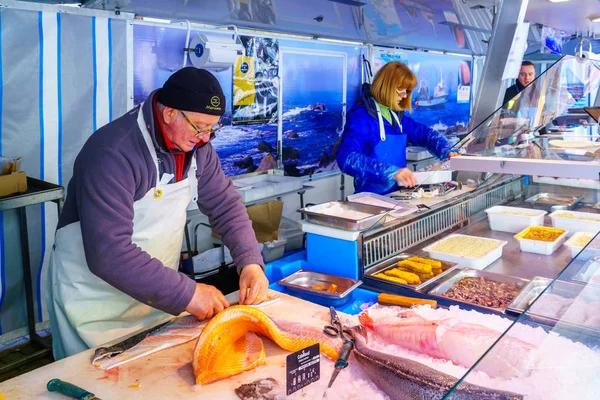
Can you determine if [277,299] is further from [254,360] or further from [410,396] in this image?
[410,396]

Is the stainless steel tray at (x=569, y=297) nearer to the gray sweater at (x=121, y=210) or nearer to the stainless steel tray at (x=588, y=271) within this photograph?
the stainless steel tray at (x=588, y=271)

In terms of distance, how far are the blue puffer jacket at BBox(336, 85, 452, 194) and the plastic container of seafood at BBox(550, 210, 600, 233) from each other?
110 centimetres

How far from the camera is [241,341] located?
198 cm

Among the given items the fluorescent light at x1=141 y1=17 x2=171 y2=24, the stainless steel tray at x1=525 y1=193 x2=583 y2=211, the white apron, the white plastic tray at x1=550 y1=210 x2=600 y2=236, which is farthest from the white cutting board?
the fluorescent light at x1=141 y1=17 x2=171 y2=24

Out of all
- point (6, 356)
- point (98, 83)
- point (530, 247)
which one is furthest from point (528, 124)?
point (6, 356)

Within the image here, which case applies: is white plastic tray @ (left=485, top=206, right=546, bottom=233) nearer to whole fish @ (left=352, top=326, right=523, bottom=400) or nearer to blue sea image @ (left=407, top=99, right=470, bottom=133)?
whole fish @ (left=352, top=326, right=523, bottom=400)

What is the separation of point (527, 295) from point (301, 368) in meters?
1.35

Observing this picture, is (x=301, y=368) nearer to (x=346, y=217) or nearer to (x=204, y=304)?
(x=204, y=304)

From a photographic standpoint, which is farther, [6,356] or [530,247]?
[6,356]

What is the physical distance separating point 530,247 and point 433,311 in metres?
1.22

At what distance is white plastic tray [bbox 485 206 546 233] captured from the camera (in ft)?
11.3

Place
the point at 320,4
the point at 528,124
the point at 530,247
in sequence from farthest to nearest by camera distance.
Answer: the point at 320,4 < the point at 528,124 < the point at 530,247

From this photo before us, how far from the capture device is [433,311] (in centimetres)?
221

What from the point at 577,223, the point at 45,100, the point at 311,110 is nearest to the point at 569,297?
the point at 577,223
